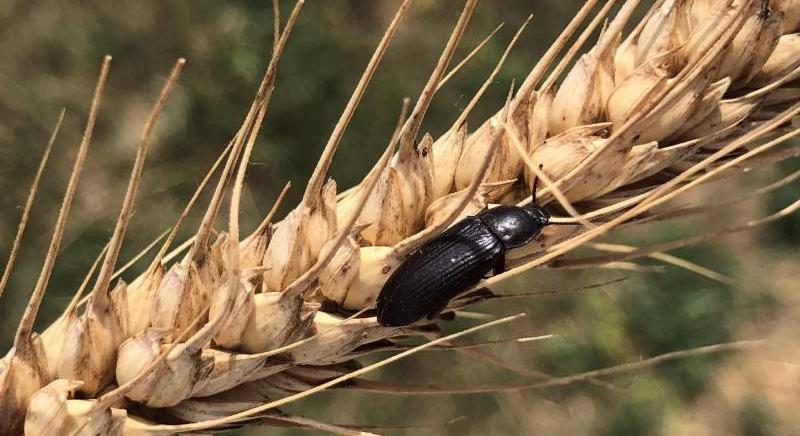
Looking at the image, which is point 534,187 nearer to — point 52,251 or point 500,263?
point 500,263

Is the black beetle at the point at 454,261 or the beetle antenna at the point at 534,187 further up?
the beetle antenna at the point at 534,187

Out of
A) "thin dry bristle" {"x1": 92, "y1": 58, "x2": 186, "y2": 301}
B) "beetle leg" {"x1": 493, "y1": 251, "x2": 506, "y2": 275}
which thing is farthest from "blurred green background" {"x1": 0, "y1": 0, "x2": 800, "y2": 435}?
"thin dry bristle" {"x1": 92, "y1": 58, "x2": 186, "y2": 301}

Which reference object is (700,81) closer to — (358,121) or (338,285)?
(338,285)

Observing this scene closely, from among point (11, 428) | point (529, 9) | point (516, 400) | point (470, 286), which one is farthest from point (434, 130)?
point (11, 428)

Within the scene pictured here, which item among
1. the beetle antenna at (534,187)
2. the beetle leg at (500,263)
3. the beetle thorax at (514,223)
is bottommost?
the beetle leg at (500,263)

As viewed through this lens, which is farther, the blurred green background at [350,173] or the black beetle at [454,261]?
the blurred green background at [350,173]

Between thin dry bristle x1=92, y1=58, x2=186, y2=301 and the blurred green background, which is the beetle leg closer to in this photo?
thin dry bristle x1=92, y1=58, x2=186, y2=301

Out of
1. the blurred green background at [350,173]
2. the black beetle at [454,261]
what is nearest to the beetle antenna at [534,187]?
the black beetle at [454,261]

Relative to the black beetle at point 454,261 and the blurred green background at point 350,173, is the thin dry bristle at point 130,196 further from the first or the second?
the blurred green background at point 350,173
